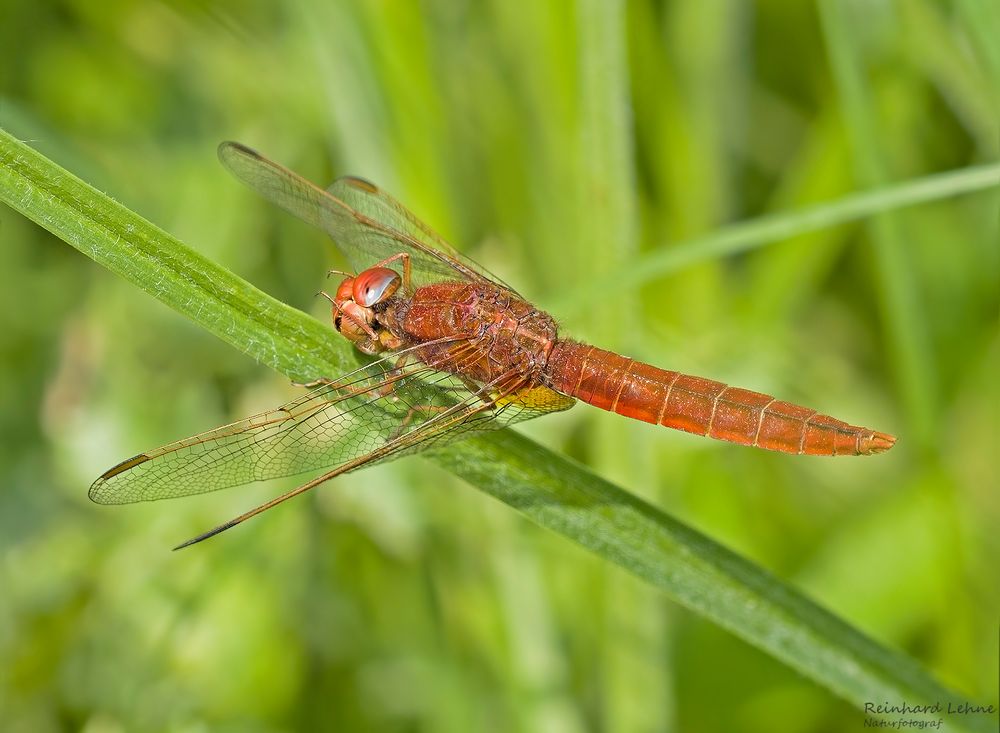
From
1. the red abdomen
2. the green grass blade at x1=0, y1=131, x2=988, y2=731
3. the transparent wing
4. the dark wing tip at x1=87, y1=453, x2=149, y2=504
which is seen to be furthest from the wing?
the dark wing tip at x1=87, y1=453, x2=149, y2=504

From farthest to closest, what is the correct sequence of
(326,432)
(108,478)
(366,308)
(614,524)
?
(366,308)
(326,432)
(108,478)
(614,524)

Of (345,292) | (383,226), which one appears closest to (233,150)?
(383,226)

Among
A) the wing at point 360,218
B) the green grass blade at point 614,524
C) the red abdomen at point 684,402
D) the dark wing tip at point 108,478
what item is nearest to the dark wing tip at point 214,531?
the dark wing tip at point 108,478

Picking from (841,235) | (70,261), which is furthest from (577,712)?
(70,261)

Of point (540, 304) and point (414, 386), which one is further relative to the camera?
point (540, 304)

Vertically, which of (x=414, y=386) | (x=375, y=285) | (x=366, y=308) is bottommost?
(x=414, y=386)

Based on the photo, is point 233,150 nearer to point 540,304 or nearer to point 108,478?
point 540,304

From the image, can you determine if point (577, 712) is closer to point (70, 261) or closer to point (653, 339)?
point (653, 339)

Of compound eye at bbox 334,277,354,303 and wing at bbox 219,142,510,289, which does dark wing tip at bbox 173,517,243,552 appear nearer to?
compound eye at bbox 334,277,354,303
